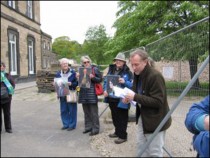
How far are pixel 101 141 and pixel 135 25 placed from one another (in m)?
10.7

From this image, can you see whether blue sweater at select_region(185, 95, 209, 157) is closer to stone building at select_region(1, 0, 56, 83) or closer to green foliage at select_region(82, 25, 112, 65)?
stone building at select_region(1, 0, 56, 83)

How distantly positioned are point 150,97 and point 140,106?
0.30m

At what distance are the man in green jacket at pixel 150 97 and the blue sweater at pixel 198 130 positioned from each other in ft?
4.36

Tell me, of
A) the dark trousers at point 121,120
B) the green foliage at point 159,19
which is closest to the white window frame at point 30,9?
the green foliage at point 159,19

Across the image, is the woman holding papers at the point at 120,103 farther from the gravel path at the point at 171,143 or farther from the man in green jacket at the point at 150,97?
the man in green jacket at the point at 150,97

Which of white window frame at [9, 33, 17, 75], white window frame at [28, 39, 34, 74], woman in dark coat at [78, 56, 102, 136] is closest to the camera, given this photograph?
woman in dark coat at [78, 56, 102, 136]

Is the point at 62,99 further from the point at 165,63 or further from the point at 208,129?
the point at 208,129

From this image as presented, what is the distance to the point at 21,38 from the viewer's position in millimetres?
24750

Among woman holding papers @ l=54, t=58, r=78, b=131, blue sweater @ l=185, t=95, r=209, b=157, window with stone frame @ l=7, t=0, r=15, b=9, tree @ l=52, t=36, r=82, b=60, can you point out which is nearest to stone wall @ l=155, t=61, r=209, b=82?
blue sweater @ l=185, t=95, r=209, b=157

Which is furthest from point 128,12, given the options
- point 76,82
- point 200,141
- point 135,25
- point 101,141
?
point 200,141

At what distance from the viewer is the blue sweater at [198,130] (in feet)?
6.15

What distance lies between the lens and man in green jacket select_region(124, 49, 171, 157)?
3.39m

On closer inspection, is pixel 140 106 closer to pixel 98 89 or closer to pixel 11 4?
pixel 98 89

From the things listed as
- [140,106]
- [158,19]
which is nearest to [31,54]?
[158,19]
